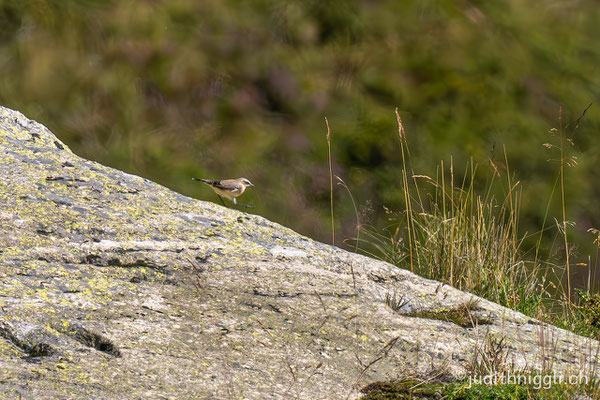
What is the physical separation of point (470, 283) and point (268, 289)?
161 cm

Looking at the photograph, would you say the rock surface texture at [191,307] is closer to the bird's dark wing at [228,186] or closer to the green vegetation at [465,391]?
the green vegetation at [465,391]

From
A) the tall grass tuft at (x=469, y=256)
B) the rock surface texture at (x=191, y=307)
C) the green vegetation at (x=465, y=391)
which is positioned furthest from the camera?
the tall grass tuft at (x=469, y=256)

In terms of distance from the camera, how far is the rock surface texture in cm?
190

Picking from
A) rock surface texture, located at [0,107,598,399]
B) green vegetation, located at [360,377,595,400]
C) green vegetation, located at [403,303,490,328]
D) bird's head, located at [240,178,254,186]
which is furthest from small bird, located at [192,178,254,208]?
green vegetation, located at [360,377,595,400]

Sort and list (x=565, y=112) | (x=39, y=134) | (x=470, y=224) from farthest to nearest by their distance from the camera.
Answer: (x=565, y=112), (x=470, y=224), (x=39, y=134)

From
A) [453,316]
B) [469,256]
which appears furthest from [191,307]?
[469,256]

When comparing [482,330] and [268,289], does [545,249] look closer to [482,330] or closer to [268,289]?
[482,330]

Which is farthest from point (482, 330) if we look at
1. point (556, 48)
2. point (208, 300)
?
point (556, 48)

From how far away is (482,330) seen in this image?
2.61 meters

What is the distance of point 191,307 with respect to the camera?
89.3 inches

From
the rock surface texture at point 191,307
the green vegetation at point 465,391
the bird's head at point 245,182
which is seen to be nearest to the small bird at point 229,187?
the bird's head at point 245,182

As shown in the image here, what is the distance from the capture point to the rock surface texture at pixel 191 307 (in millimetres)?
1902

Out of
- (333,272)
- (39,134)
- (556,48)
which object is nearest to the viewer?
(333,272)

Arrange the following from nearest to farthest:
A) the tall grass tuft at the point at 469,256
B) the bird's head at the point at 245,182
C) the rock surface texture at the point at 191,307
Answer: the rock surface texture at the point at 191,307, the tall grass tuft at the point at 469,256, the bird's head at the point at 245,182
